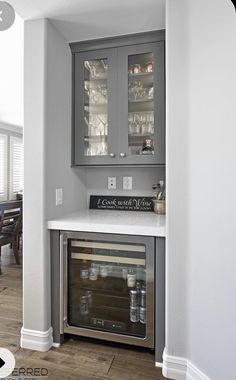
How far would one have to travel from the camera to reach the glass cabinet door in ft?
7.07

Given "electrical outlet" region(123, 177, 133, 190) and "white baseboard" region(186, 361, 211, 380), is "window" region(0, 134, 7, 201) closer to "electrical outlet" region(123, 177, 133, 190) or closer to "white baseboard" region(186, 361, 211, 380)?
"electrical outlet" region(123, 177, 133, 190)

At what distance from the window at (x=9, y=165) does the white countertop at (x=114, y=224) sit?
4.90m

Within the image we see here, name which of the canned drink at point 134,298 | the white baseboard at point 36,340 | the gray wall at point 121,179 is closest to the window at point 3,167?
the gray wall at point 121,179

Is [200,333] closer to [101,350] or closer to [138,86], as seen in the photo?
[101,350]

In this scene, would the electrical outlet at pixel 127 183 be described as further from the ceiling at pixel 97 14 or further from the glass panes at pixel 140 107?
the ceiling at pixel 97 14

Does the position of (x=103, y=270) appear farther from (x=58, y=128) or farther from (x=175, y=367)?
(x=58, y=128)

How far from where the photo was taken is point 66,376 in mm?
1603

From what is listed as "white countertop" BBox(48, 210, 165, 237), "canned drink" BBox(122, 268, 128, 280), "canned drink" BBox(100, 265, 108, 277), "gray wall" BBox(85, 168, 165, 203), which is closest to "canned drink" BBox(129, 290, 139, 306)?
"canned drink" BBox(122, 268, 128, 280)

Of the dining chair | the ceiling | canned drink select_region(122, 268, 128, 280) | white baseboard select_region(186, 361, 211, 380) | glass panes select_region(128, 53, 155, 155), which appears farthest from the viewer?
the dining chair

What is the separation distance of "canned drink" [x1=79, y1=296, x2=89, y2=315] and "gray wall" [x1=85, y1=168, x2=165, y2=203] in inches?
37.4

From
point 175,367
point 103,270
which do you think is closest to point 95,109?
point 103,270

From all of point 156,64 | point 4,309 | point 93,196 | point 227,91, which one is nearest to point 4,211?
point 4,309

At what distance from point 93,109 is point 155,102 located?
56 cm

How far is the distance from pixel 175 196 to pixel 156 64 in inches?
42.5
